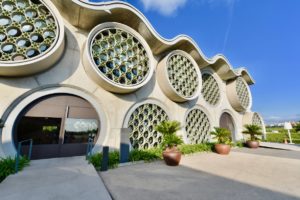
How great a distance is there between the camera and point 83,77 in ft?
25.2

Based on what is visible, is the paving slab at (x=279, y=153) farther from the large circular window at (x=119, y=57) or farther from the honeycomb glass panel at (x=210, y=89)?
the large circular window at (x=119, y=57)

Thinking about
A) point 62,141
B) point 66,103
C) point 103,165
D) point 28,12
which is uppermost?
point 28,12

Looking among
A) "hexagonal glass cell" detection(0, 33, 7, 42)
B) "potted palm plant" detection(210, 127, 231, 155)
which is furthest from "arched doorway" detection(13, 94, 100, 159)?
"potted palm plant" detection(210, 127, 231, 155)

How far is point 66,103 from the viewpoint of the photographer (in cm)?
721

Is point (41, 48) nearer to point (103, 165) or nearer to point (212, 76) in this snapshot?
point (103, 165)

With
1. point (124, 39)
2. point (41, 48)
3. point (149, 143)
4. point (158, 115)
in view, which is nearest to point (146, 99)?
point (158, 115)

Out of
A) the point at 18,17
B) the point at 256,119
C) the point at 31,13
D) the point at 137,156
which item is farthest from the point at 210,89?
the point at 18,17

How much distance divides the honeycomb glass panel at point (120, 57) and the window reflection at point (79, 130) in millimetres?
2408

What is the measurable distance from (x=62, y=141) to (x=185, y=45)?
9941 mm

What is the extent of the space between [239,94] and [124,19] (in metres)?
13.5

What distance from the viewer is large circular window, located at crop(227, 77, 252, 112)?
604 inches

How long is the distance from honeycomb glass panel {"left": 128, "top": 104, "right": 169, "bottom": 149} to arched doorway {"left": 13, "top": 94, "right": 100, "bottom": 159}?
2.03 meters

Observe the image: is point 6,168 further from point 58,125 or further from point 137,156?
point 137,156

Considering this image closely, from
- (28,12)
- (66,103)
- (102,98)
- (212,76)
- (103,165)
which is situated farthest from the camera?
(212,76)
